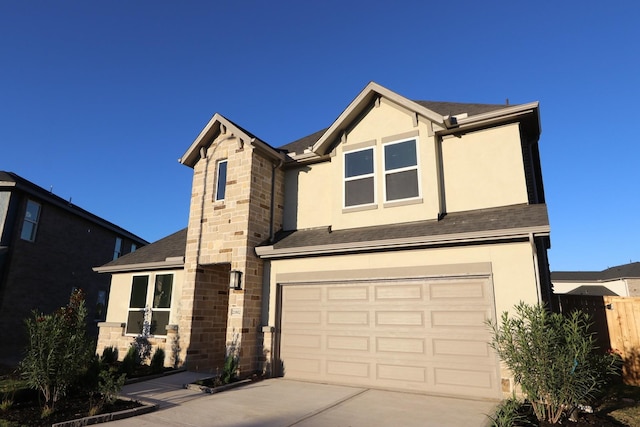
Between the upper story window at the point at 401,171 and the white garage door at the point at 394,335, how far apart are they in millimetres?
2524

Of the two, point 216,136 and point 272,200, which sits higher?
point 216,136

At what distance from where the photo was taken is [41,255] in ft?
60.3

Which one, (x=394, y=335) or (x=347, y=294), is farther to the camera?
(x=347, y=294)

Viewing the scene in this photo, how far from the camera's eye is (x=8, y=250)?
16.8 m

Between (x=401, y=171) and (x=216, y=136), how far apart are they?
20.6 feet

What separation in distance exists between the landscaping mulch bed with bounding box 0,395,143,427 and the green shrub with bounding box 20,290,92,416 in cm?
16

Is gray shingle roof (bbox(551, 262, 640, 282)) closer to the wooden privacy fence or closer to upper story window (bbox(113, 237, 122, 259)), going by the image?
the wooden privacy fence

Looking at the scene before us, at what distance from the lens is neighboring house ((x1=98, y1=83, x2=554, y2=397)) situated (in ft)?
25.8

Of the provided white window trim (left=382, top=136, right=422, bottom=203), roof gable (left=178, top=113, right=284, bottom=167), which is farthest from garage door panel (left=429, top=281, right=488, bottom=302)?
roof gable (left=178, top=113, right=284, bottom=167)

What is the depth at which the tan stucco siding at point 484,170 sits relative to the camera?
8.83 meters

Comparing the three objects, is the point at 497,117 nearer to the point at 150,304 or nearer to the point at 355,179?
the point at 355,179

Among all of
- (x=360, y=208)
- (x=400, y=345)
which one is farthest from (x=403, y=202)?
(x=400, y=345)

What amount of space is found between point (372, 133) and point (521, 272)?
5483mm

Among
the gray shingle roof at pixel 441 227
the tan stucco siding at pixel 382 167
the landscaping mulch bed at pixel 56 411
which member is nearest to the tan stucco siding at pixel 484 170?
the gray shingle roof at pixel 441 227
